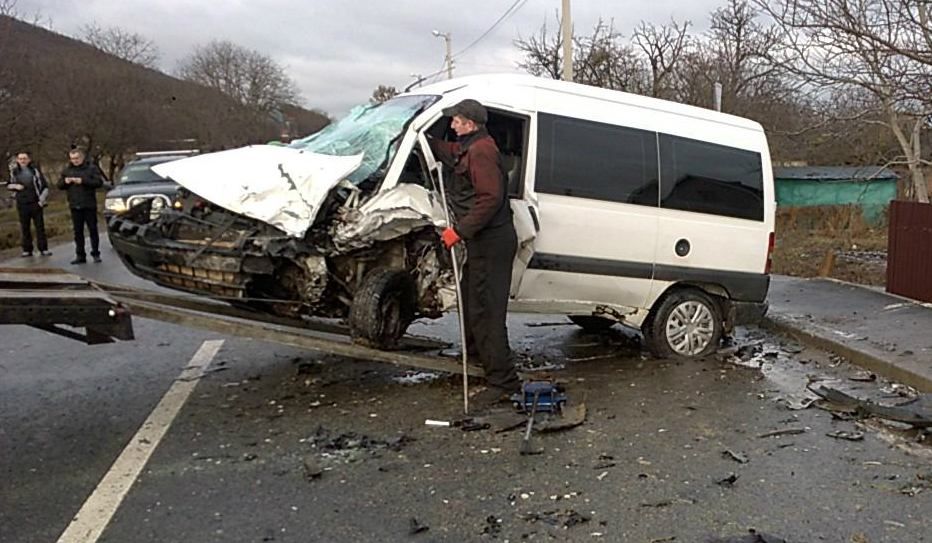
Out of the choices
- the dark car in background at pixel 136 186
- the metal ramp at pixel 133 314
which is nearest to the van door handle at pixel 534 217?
the metal ramp at pixel 133 314

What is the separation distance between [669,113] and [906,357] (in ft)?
9.20

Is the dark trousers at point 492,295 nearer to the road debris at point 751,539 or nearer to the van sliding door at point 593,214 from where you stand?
the van sliding door at point 593,214

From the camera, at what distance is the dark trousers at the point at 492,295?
5.78 m

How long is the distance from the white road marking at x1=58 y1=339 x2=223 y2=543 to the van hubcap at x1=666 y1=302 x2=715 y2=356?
3909 millimetres

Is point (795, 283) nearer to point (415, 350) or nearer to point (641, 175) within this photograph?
point (641, 175)

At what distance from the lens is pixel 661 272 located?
692cm

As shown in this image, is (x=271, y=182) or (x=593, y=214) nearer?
(x=271, y=182)

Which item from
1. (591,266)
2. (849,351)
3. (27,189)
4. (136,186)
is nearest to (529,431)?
(591,266)

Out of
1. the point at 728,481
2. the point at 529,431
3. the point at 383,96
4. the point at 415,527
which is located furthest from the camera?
the point at 383,96

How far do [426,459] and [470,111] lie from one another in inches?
93.2

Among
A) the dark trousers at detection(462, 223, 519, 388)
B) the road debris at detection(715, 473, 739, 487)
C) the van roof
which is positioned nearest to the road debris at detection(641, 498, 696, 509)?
the road debris at detection(715, 473, 739, 487)

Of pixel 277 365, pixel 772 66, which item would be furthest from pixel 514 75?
pixel 772 66

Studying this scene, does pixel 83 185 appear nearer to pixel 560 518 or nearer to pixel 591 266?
pixel 591 266

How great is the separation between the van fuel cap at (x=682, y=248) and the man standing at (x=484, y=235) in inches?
68.5
